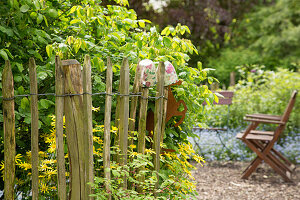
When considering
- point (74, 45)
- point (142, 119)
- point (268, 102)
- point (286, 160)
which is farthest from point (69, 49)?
point (268, 102)

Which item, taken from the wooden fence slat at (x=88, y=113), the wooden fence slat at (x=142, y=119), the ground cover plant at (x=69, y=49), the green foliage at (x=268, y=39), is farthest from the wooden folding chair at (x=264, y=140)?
the green foliage at (x=268, y=39)

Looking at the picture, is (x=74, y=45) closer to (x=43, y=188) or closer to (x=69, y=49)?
(x=69, y=49)

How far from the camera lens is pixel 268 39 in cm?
1538

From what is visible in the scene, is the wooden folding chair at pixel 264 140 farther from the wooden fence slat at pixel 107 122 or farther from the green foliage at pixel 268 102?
the wooden fence slat at pixel 107 122

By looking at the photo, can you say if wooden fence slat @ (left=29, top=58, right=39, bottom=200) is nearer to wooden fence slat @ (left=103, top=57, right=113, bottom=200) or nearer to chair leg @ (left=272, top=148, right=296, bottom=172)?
wooden fence slat @ (left=103, top=57, right=113, bottom=200)

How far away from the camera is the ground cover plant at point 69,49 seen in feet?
7.41

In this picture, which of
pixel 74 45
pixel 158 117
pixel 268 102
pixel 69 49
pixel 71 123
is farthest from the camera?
pixel 268 102

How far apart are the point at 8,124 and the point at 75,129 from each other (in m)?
0.35

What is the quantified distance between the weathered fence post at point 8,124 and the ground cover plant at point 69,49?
0.46 feet

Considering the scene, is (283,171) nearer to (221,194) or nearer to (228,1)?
(221,194)

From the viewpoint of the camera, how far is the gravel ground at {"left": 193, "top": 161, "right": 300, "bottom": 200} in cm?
458

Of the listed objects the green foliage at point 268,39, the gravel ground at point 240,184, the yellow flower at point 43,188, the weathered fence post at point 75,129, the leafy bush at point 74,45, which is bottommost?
the gravel ground at point 240,184

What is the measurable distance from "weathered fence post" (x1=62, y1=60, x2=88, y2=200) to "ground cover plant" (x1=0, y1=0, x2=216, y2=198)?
0.45 ft

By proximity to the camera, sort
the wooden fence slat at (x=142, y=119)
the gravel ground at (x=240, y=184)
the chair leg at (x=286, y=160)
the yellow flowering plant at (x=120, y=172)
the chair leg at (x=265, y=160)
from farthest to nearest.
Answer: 1. the chair leg at (x=286, y=160)
2. the chair leg at (x=265, y=160)
3. the gravel ground at (x=240, y=184)
4. the wooden fence slat at (x=142, y=119)
5. the yellow flowering plant at (x=120, y=172)
